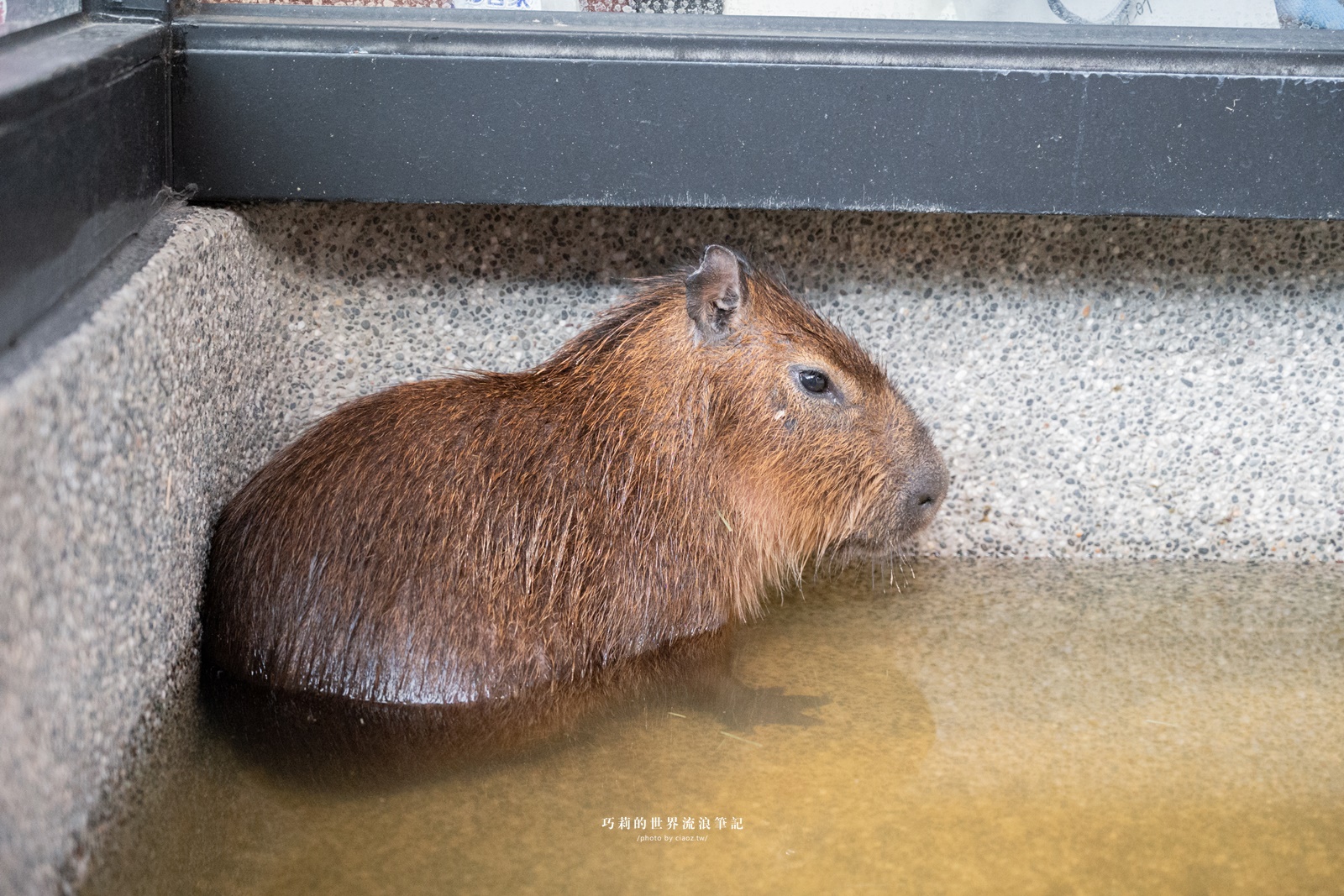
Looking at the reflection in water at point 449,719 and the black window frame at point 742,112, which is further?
the black window frame at point 742,112

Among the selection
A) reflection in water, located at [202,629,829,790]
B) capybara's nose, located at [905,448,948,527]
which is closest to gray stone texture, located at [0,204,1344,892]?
reflection in water, located at [202,629,829,790]

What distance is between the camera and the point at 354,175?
2.61 metres

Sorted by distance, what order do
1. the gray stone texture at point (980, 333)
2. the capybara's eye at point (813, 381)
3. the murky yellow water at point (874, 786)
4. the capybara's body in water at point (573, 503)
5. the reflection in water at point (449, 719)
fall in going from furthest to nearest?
the gray stone texture at point (980, 333), the capybara's eye at point (813, 381), the capybara's body in water at point (573, 503), the reflection in water at point (449, 719), the murky yellow water at point (874, 786)

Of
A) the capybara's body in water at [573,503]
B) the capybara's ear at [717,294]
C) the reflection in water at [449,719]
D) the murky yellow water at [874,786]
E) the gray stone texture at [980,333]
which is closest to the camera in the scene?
the murky yellow water at [874,786]

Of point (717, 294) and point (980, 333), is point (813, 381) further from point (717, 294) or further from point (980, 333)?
point (980, 333)

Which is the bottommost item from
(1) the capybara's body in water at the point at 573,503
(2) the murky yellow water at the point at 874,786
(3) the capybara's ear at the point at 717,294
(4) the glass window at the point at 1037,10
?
(2) the murky yellow water at the point at 874,786

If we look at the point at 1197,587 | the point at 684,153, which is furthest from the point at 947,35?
the point at 1197,587

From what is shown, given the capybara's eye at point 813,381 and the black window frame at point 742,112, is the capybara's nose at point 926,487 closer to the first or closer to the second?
the capybara's eye at point 813,381

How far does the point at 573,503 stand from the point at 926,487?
81cm

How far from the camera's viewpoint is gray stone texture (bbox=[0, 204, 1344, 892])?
2898 millimetres

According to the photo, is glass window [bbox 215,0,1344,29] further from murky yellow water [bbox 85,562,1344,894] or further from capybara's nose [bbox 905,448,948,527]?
murky yellow water [bbox 85,562,1344,894]

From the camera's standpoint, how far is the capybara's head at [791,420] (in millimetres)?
2605

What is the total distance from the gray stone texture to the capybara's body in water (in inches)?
9.1

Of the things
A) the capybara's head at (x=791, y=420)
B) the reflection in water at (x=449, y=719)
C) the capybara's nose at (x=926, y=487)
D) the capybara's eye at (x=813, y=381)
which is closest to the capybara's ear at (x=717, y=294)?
the capybara's head at (x=791, y=420)
